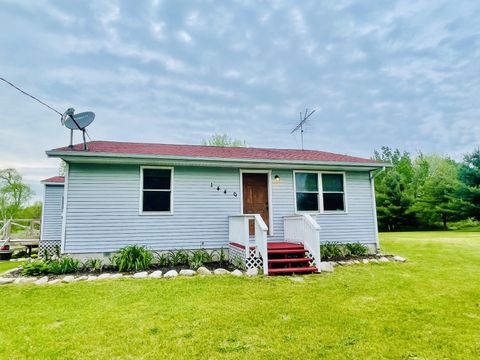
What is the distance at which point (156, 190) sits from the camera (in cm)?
742

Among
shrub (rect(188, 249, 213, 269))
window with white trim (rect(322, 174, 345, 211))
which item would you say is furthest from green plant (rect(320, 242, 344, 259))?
shrub (rect(188, 249, 213, 269))

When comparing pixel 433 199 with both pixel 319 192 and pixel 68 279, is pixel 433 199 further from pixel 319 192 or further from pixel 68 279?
pixel 68 279

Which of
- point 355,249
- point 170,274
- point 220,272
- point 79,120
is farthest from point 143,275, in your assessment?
point 355,249

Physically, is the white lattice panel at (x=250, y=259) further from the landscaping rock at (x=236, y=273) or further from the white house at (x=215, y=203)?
the landscaping rock at (x=236, y=273)

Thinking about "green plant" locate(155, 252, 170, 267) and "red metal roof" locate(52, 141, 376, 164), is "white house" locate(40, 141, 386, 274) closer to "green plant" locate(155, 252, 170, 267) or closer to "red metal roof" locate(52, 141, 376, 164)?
"red metal roof" locate(52, 141, 376, 164)

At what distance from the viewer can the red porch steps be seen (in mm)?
6227

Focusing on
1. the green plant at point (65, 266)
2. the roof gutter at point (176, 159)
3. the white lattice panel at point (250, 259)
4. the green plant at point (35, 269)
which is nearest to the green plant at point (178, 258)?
the white lattice panel at point (250, 259)

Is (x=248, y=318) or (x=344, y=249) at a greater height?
(x=344, y=249)

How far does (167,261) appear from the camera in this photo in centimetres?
707

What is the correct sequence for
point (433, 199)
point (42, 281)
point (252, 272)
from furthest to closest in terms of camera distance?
point (433, 199)
point (252, 272)
point (42, 281)

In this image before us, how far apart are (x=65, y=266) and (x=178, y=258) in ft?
8.33

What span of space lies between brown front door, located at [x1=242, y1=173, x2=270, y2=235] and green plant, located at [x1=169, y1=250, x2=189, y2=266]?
2039mm

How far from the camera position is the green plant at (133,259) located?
648 centimetres

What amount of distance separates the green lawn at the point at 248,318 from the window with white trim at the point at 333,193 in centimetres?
289
